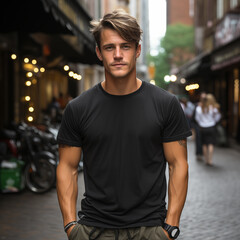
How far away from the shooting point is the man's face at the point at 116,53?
281cm

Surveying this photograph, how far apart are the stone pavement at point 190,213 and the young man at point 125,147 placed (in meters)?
3.61

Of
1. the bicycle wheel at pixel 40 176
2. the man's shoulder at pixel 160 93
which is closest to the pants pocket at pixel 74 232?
the man's shoulder at pixel 160 93

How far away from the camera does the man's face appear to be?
2.81 meters

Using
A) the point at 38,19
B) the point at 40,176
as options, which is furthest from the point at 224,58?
the point at 40,176

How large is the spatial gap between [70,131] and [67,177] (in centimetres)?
27

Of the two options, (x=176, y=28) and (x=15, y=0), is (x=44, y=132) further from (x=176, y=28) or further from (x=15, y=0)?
(x=176, y=28)

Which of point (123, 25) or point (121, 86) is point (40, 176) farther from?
point (123, 25)

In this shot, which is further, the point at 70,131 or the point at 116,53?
the point at 70,131

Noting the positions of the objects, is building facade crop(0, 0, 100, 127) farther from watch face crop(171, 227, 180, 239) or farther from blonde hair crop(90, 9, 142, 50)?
watch face crop(171, 227, 180, 239)

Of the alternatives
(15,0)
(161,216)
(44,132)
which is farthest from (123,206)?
(44,132)

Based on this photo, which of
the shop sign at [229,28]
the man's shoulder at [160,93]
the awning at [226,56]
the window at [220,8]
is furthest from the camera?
the window at [220,8]

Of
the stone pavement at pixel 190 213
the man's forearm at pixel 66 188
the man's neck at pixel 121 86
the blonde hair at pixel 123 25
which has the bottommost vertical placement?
the stone pavement at pixel 190 213

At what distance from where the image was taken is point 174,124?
113 inches

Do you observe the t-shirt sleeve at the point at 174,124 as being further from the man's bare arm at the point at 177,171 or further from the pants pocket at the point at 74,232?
the pants pocket at the point at 74,232
